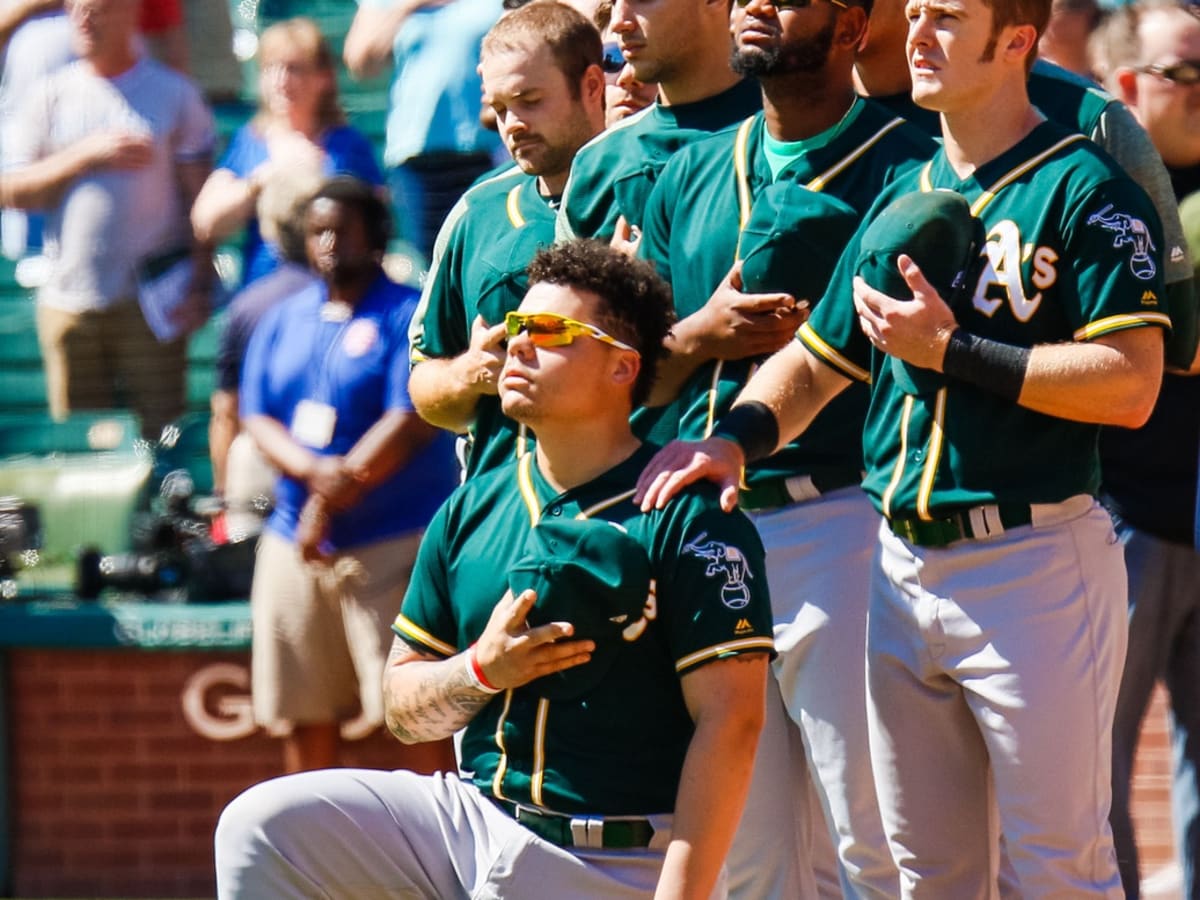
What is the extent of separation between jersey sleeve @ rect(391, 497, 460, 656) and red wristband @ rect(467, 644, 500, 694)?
0.60 feet

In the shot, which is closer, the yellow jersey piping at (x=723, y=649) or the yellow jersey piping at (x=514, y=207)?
the yellow jersey piping at (x=723, y=649)

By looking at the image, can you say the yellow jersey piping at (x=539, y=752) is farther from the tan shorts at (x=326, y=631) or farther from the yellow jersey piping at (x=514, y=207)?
the tan shorts at (x=326, y=631)

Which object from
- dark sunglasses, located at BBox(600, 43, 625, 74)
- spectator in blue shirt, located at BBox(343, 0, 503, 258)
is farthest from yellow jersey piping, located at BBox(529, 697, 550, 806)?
spectator in blue shirt, located at BBox(343, 0, 503, 258)

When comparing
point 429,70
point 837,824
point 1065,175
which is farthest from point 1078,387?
point 429,70

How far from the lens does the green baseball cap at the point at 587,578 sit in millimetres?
2893

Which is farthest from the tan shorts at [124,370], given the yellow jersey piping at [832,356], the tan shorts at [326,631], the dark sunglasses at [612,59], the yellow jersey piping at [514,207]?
the yellow jersey piping at [832,356]

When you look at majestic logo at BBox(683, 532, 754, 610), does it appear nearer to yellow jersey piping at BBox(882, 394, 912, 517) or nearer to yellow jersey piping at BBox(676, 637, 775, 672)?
yellow jersey piping at BBox(676, 637, 775, 672)

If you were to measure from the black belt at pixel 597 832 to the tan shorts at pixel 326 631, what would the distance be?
9.19 ft

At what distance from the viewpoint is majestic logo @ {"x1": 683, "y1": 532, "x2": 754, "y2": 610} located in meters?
2.94

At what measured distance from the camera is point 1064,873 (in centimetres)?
331

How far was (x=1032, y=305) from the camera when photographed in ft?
11.0

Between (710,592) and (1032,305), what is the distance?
0.83 m

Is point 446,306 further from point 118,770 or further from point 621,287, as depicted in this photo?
point 118,770

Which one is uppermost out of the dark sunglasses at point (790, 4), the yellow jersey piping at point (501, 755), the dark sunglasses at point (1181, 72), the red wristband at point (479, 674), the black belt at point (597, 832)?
the dark sunglasses at point (790, 4)
